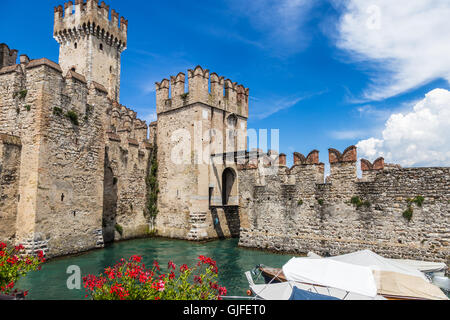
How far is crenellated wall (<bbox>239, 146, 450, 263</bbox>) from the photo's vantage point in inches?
541

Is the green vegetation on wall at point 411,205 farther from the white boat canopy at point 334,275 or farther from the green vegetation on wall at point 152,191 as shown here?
the green vegetation on wall at point 152,191

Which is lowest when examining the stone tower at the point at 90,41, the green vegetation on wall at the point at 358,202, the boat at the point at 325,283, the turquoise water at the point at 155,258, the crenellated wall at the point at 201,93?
the turquoise water at the point at 155,258

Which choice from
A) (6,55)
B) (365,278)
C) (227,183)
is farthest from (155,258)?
(6,55)

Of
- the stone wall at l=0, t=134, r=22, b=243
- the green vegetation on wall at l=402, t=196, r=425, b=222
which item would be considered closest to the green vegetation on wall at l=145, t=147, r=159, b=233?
the stone wall at l=0, t=134, r=22, b=243

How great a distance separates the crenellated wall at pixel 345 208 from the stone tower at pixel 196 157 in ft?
13.1

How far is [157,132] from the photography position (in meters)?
27.0

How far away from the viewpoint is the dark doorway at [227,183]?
26469 mm

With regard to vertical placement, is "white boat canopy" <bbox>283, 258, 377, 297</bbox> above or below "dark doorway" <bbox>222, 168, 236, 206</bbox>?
below

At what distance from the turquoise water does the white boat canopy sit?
2.90 m

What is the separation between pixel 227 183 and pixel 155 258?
419 inches

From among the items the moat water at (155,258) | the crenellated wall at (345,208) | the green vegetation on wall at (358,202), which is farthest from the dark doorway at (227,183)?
the green vegetation on wall at (358,202)

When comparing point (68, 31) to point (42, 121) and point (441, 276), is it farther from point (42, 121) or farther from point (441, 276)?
point (441, 276)

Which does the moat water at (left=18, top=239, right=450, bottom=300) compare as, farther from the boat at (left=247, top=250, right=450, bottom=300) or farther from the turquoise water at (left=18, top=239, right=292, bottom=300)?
the boat at (left=247, top=250, right=450, bottom=300)

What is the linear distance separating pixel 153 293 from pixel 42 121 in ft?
44.3
